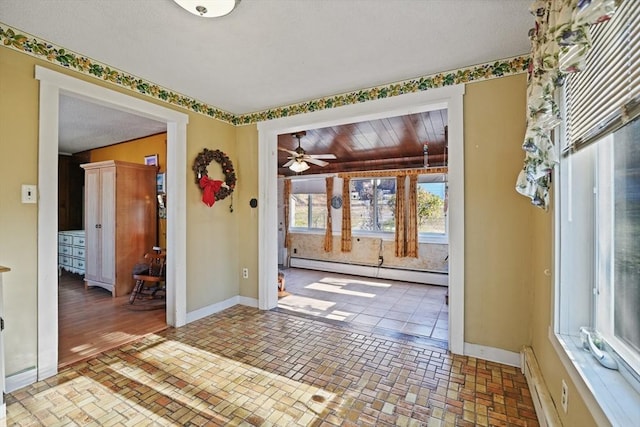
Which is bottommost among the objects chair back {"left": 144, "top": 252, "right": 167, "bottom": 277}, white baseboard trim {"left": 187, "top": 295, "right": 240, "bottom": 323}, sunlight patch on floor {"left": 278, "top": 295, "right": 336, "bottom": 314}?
sunlight patch on floor {"left": 278, "top": 295, "right": 336, "bottom": 314}

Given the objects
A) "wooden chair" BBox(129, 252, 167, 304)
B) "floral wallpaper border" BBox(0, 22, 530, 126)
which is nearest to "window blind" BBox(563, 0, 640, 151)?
"floral wallpaper border" BBox(0, 22, 530, 126)

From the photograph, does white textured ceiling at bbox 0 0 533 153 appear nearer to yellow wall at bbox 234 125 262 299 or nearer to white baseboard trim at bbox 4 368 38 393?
yellow wall at bbox 234 125 262 299

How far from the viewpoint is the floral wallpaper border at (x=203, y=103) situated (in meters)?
2.03

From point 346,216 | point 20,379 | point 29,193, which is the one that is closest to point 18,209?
point 29,193

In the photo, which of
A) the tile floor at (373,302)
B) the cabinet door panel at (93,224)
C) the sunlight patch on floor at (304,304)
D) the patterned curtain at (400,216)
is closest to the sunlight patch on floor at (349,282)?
the tile floor at (373,302)

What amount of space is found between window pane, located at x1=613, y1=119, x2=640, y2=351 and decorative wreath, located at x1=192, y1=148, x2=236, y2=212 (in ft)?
10.5

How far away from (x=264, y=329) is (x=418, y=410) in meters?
1.68

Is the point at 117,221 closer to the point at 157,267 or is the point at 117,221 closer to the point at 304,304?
the point at 157,267

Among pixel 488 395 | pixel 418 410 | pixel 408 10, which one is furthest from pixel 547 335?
pixel 408 10

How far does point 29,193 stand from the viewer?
2.03 meters

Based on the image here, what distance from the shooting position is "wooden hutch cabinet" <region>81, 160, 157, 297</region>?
4156mm

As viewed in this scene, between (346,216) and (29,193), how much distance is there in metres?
4.80

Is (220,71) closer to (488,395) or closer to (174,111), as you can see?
(174,111)

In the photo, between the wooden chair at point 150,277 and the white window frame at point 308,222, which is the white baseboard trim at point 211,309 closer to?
the wooden chair at point 150,277
